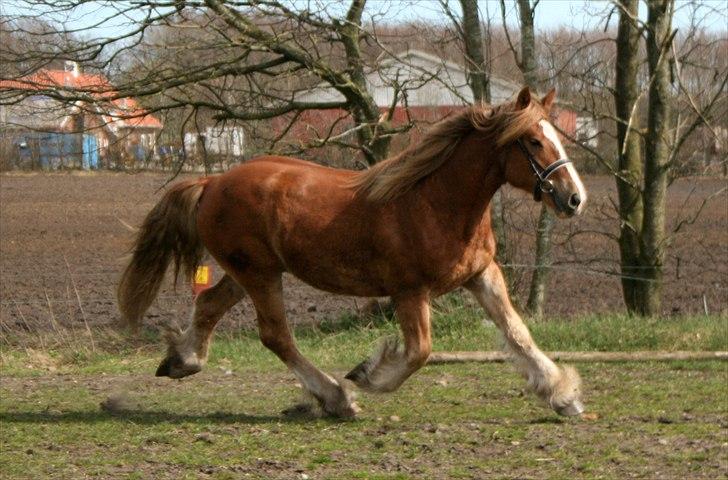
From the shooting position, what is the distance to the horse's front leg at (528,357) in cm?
691

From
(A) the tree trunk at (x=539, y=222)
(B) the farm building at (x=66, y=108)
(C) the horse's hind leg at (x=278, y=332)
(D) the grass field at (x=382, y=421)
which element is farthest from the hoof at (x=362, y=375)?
(B) the farm building at (x=66, y=108)

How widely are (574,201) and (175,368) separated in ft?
10.1

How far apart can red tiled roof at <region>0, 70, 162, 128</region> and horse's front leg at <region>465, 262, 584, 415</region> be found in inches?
230

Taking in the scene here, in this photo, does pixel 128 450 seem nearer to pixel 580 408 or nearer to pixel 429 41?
pixel 580 408

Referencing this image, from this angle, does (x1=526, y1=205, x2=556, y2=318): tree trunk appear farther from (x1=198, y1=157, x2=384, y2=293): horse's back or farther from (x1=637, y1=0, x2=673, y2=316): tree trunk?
(x1=198, y1=157, x2=384, y2=293): horse's back

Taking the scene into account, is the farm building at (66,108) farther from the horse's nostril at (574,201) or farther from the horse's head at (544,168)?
the horse's nostril at (574,201)

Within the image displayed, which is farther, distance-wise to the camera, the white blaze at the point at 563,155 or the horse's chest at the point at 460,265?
the horse's chest at the point at 460,265

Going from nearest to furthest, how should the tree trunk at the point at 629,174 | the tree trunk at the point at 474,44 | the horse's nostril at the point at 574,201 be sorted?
the horse's nostril at the point at 574,201, the tree trunk at the point at 474,44, the tree trunk at the point at 629,174

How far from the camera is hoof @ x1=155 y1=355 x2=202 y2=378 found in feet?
25.8

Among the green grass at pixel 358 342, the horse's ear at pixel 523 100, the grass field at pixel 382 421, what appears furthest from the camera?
the green grass at pixel 358 342

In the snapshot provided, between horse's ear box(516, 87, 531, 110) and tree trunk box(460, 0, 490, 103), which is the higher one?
tree trunk box(460, 0, 490, 103)

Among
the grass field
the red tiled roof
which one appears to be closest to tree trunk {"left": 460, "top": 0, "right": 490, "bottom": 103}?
the grass field

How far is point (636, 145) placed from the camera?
532 inches

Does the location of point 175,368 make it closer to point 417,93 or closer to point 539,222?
point 539,222
